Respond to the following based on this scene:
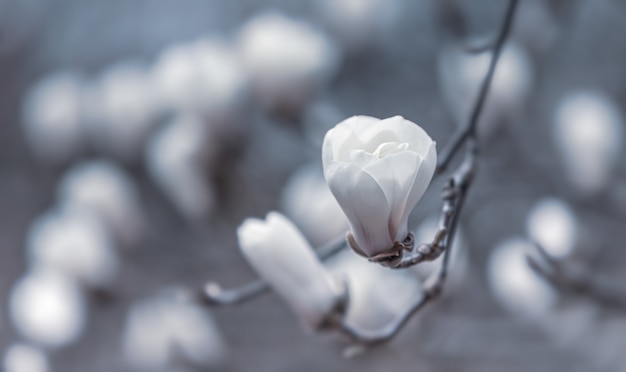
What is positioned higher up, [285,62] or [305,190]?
[285,62]

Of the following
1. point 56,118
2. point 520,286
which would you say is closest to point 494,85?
point 520,286

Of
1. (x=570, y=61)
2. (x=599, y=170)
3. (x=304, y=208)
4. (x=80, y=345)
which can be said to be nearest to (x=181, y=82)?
(x=304, y=208)

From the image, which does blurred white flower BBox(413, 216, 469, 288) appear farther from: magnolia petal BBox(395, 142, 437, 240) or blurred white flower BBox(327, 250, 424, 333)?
magnolia petal BBox(395, 142, 437, 240)

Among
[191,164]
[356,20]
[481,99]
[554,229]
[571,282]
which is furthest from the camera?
[356,20]

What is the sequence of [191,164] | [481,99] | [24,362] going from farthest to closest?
[24,362]
[191,164]
[481,99]

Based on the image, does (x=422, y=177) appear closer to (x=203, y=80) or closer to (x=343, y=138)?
(x=343, y=138)

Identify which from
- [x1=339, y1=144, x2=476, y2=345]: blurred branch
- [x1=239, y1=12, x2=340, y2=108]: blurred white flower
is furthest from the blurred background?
[x1=339, y1=144, x2=476, y2=345]: blurred branch
